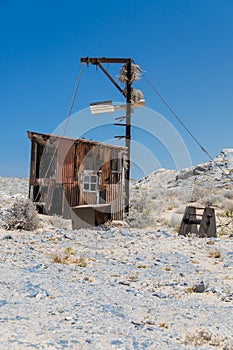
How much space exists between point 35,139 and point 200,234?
9.82 metres

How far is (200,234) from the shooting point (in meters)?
11.8

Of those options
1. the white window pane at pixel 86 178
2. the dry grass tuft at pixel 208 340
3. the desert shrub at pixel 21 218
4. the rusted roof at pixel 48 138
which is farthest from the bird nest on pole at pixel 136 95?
the dry grass tuft at pixel 208 340

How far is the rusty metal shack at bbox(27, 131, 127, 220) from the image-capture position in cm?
1739

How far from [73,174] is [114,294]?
498 inches

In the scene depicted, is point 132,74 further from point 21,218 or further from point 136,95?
point 21,218

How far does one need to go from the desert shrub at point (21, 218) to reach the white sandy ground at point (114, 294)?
610 mm

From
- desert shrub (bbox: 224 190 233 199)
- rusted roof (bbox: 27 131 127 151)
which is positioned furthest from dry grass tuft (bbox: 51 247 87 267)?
desert shrub (bbox: 224 190 233 199)

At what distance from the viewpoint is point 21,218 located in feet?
36.8

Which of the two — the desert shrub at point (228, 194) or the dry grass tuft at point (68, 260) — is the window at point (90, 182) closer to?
the dry grass tuft at point (68, 260)

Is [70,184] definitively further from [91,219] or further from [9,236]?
[9,236]

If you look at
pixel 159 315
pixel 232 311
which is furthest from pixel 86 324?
pixel 232 311

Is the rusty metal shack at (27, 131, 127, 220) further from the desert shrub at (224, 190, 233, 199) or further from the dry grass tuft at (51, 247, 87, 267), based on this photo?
the desert shrub at (224, 190, 233, 199)

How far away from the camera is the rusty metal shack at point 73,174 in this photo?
57.1ft

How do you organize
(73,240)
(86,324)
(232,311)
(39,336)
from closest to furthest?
(39,336) → (86,324) → (232,311) → (73,240)
